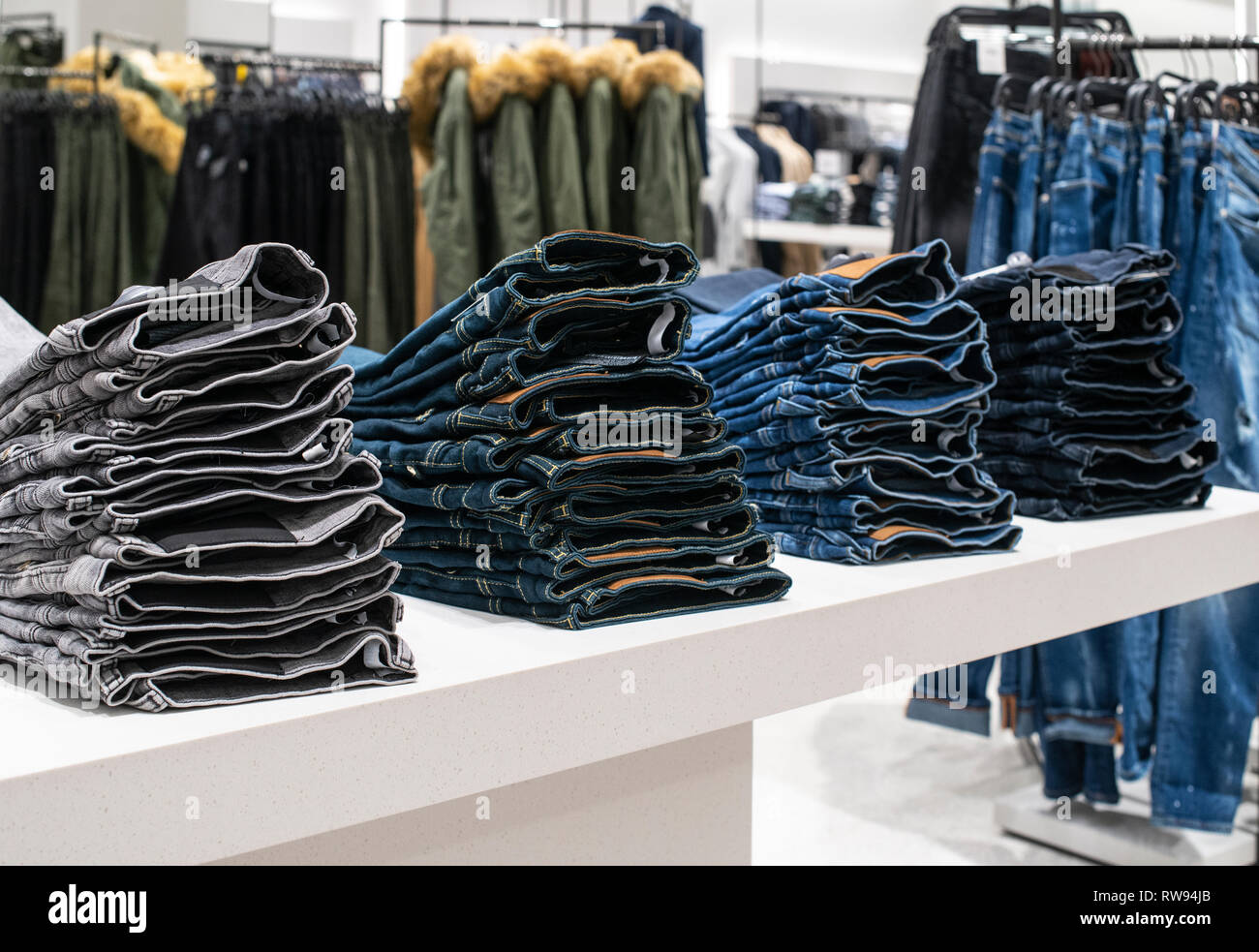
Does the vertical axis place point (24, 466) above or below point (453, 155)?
below

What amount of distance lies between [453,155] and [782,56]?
3.44 m

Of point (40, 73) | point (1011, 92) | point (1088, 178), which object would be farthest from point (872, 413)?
point (40, 73)

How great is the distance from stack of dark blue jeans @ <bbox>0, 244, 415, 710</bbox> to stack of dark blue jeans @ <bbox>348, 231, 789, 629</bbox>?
0.16 meters

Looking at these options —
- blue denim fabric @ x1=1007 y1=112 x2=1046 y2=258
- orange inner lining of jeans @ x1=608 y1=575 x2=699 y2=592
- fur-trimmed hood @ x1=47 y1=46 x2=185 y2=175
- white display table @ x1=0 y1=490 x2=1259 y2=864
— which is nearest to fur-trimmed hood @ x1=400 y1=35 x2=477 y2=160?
fur-trimmed hood @ x1=47 y1=46 x2=185 y2=175

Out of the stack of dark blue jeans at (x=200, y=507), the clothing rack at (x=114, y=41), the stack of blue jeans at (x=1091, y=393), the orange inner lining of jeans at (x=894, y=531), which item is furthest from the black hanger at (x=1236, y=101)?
the clothing rack at (x=114, y=41)

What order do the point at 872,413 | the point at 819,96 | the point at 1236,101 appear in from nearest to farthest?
the point at 872,413, the point at 1236,101, the point at 819,96

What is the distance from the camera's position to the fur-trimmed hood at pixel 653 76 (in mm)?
3539

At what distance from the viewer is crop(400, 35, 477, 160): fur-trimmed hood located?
343 centimetres

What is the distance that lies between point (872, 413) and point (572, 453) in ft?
1.37

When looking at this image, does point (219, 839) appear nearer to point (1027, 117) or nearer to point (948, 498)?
point (948, 498)

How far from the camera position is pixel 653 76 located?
3543 millimetres

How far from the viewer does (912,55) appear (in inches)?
268

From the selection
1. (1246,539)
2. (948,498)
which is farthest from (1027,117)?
(948,498)

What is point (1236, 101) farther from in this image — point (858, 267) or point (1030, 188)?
point (858, 267)
